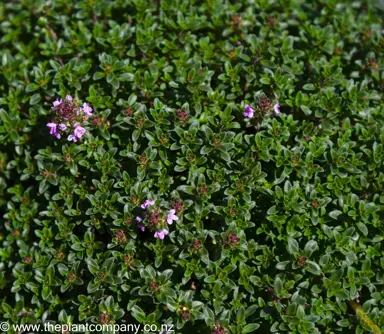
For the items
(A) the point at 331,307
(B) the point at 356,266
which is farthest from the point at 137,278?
(B) the point at 356,266

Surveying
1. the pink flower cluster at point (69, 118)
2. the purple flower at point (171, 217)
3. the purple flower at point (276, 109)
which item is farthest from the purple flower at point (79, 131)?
the purple flower at point (276, 109)

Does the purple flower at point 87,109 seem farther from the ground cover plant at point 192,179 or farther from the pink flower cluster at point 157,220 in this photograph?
the pink flower cluster at point 157,220

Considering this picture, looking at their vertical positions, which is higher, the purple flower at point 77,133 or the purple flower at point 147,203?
the purple flower at point 77,133

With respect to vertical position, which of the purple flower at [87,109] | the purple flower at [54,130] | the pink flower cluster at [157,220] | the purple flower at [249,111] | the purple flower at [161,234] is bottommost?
the purple flower at [161,234]

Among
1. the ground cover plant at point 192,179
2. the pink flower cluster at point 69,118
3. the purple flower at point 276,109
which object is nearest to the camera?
the ground cover plant at point 192,179

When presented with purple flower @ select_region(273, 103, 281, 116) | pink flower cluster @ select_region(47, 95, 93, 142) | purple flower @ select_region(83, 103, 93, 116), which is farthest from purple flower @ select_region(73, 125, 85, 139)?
purple flower @ select_region(273, 103, 281, 116)

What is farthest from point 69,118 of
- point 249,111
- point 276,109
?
point 276,109

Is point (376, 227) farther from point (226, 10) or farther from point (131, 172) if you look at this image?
point (226, 10)
